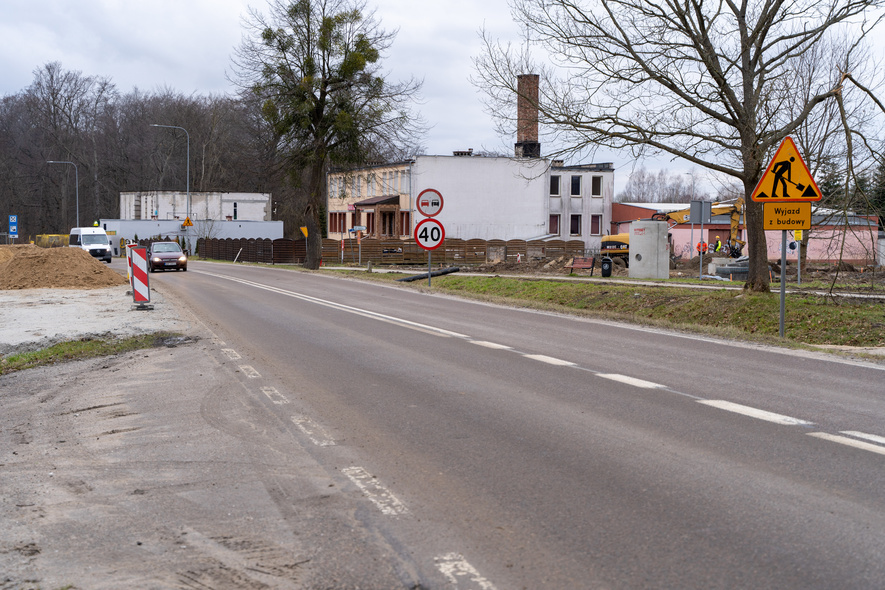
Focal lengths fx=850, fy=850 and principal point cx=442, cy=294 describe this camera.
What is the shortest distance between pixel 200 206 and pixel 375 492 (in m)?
80.9

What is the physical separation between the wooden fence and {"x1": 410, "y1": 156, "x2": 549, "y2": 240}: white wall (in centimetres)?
593

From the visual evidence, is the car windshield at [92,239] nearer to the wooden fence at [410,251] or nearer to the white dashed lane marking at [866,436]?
the wooden fence at [410,251]

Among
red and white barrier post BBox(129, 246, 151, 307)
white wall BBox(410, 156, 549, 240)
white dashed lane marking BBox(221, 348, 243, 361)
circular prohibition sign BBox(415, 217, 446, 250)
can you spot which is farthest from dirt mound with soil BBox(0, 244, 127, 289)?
white wall BBox(410, 156, 549, 240)

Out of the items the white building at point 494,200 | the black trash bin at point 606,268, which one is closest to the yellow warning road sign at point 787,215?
the black trash bin at point 606,268

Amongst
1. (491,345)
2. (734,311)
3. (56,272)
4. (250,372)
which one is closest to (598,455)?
(250,372)

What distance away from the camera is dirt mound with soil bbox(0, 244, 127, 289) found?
28.5 m

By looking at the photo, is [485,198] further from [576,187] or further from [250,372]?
[250,372]

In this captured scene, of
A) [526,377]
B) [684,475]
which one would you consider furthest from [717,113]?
[684,475]

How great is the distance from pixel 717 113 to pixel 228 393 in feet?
39.8

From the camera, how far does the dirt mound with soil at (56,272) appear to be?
2855 centimetres

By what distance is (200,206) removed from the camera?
82000 millimetres

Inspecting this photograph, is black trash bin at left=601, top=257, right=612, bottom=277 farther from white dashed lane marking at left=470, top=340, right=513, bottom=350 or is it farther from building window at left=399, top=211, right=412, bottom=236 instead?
building window at left=399, top=211, right=412, bottom=236

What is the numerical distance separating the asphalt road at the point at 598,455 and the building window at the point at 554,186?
54.7 m

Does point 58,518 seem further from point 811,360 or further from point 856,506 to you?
point 811,360
